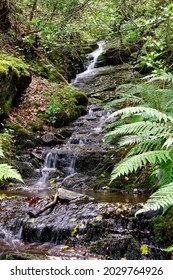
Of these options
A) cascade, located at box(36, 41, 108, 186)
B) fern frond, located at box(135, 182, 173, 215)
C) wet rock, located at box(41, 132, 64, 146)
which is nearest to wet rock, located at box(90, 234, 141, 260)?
fern frond, located at box(135, 182, 173, 215)

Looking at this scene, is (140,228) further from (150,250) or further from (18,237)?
(18,237)

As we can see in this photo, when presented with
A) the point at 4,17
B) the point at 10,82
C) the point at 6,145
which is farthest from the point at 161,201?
the point at 4,17

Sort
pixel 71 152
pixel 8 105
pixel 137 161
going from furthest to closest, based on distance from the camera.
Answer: pixel 8 105, pixel 71 152, pixel 137 161

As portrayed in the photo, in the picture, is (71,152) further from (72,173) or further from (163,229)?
(163,229)

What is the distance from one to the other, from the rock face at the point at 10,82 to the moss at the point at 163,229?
18.4ft

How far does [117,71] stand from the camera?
1462cm

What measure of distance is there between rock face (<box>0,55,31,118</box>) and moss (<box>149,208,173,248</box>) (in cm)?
561

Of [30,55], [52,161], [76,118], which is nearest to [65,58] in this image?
[30,55]

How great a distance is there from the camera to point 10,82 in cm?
839

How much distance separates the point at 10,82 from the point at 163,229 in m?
6.21

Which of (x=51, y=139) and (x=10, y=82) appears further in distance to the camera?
(x=51, y=139)

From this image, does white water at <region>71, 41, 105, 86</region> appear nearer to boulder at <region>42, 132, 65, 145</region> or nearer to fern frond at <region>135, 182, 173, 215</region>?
boulder at <region>42, 132, 65, 145</region>

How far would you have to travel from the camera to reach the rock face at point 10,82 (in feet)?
26.2

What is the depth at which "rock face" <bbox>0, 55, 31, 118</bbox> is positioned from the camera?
26.2 feet
